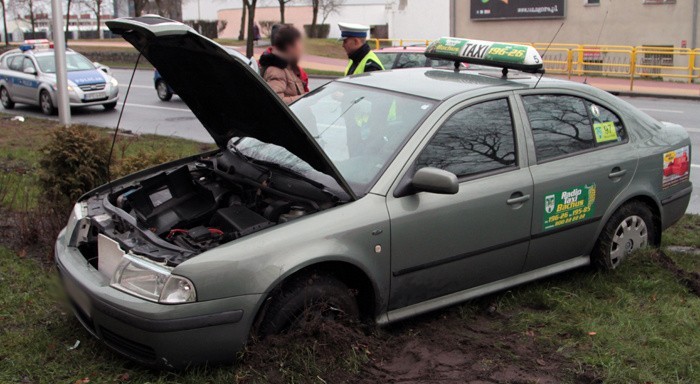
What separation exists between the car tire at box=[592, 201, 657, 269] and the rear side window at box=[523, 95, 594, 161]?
22.8 inches

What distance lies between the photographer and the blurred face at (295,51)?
6406mm

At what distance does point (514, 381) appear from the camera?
151 inches

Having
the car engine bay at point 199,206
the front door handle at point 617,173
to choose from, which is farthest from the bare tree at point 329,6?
the car engine bay at point 199,206

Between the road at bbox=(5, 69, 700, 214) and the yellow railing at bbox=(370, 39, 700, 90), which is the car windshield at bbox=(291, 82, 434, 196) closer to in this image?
the road at bbox=(5, 69, 700, 214)

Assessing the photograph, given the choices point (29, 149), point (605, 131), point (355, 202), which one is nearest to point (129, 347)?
point (355, 202)

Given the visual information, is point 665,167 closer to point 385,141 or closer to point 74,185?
point 385,141

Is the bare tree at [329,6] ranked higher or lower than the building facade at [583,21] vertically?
higher

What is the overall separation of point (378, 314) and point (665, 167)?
2.65 m

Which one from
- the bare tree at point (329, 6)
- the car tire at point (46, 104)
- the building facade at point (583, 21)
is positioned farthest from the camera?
the bare tree at point (329, 6)

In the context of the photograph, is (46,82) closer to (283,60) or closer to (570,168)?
(283,60)

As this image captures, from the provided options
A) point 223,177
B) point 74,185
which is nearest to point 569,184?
point 223,177

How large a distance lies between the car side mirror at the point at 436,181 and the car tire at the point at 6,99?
57.1ft

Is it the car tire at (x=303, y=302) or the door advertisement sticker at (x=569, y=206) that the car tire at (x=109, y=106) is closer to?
the door advertisement sticker at (x=569, y=206)

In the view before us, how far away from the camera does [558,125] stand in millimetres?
5031
